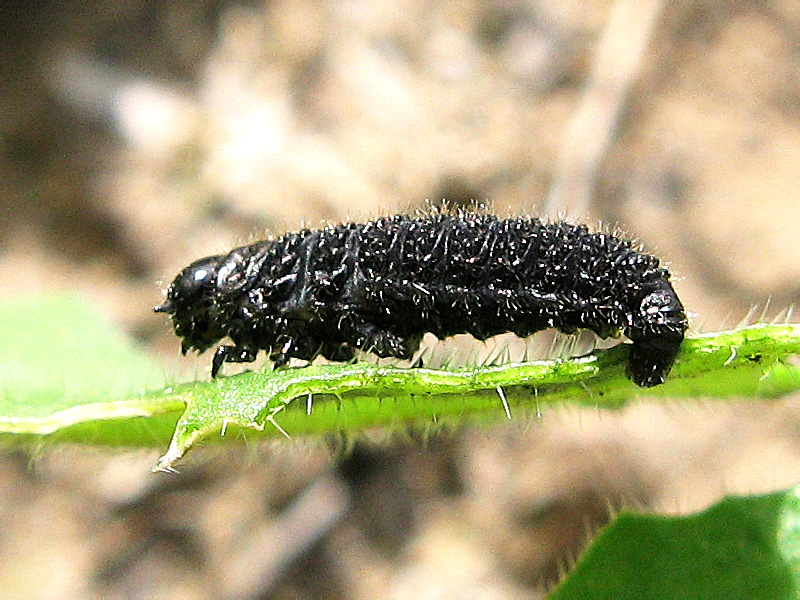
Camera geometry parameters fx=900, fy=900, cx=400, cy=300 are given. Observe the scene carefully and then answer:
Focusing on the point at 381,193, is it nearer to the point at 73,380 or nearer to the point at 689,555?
the point at 73,380

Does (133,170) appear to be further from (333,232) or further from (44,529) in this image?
(333,232)

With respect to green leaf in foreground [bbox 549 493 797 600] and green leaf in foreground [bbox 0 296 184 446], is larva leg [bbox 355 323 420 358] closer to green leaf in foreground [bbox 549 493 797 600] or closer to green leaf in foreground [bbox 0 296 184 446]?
green leaf in foreground [bbox 0 296 184 446]

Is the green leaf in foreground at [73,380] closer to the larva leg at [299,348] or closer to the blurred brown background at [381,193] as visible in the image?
the larva leg at [299,348]

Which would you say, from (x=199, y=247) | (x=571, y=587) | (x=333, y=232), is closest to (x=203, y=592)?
(x=199, y=247)

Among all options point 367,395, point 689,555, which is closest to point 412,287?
point 367,395

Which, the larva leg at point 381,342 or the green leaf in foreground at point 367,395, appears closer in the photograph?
the green leaf in foreground at point 367,395

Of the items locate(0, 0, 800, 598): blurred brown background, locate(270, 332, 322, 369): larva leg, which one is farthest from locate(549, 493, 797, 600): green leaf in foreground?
locate(0, 0, 800, 598): blurred brown background

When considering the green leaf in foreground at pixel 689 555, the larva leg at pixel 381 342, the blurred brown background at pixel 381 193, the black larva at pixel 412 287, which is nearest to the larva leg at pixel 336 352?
the black larva at pixel 412 287
